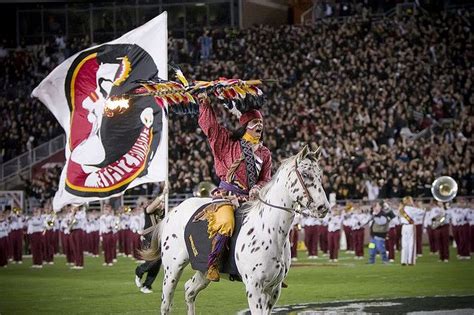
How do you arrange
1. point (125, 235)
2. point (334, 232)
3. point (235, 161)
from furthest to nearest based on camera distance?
point (125, 235) < point (334, 232) < point (235, 161)

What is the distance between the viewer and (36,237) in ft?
99.1

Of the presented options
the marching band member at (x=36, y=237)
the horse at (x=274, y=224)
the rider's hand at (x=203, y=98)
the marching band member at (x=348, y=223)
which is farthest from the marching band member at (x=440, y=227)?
the horse at (x=274, y=224)

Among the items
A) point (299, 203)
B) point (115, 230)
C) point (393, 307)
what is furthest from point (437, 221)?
point (299, 203)

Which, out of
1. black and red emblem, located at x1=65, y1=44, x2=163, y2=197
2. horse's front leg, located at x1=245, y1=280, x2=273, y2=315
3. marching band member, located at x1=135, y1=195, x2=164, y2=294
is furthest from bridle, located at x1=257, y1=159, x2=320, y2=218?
black and red emblem, located at x1=65, y1=44, x2=163, y2=197

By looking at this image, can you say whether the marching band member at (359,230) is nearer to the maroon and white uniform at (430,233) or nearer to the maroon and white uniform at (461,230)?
the maroon and white uniform at (430,233)

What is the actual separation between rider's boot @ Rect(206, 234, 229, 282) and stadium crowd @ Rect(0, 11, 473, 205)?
71.9ft

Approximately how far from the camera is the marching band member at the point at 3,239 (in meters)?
29.9

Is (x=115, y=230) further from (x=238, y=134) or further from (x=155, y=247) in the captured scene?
(x=238, y=134)

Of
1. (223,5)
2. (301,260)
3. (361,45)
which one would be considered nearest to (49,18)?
(223,5)

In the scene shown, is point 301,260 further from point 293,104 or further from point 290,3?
point 290,3

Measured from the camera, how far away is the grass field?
17047mm

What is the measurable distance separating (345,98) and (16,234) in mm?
14932

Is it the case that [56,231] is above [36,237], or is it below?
below

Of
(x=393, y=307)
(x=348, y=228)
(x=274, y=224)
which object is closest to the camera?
(x=274, y=224)
